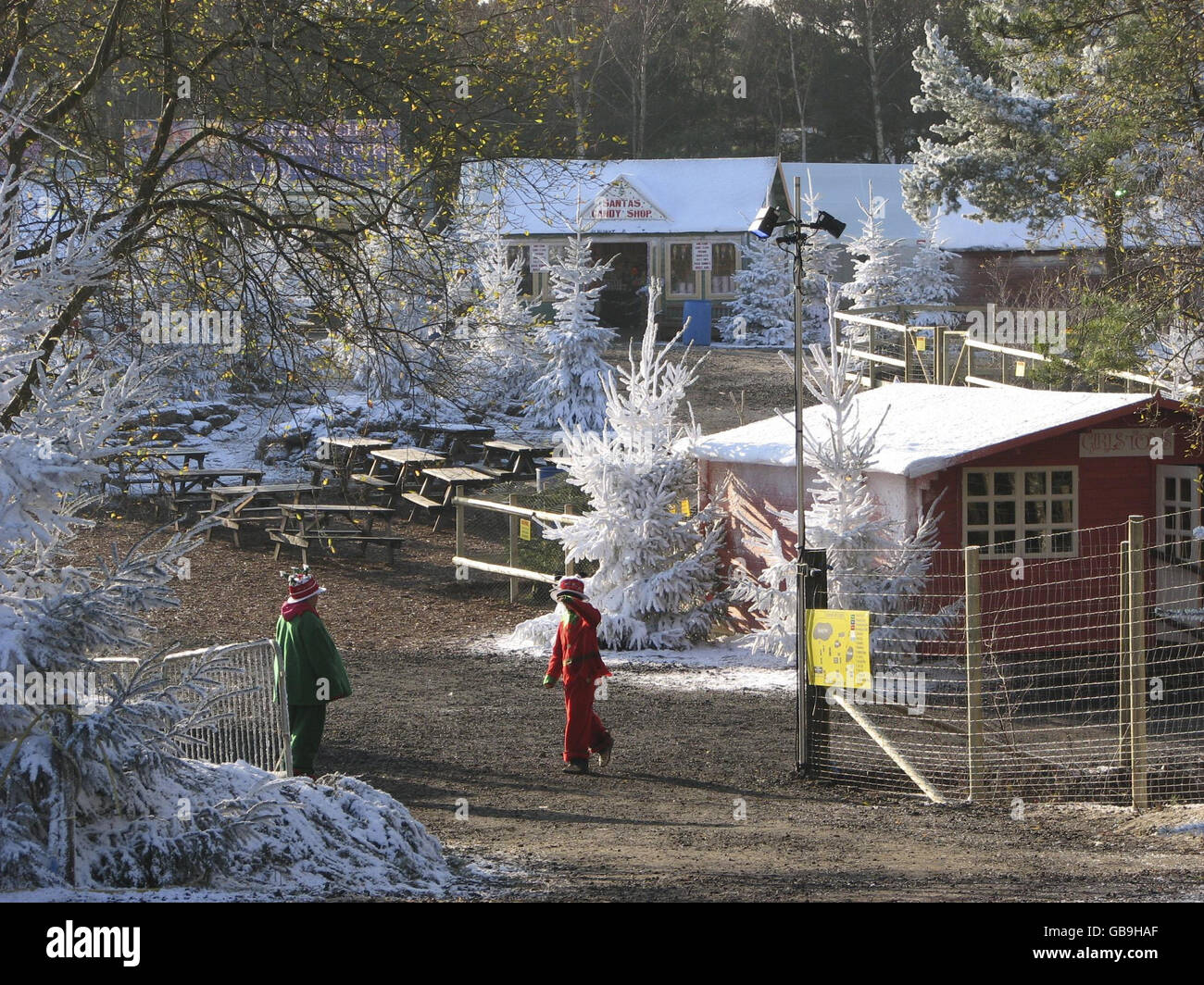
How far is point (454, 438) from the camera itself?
27500mm

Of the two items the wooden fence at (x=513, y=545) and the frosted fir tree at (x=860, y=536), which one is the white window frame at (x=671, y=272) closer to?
the wooden fence at (x=513, y=545)

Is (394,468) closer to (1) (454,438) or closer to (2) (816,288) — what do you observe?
(1) (454,438)

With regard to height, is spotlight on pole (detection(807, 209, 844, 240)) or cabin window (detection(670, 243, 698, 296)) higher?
cabin window (detection(670, 243, 698, 296))

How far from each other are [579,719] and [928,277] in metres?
31.1

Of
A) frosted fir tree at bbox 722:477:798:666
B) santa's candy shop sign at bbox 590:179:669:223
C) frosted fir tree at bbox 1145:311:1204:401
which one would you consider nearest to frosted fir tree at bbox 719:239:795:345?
santa's candy shop sign at bbox 590:179:669:223

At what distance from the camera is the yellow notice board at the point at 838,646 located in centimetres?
1030

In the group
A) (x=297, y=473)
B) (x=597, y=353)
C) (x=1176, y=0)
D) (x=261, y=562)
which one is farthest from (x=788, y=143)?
(x=1176, y=0)

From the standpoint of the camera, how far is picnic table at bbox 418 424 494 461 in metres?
27.4

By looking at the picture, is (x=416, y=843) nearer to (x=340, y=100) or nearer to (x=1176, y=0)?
(x=340, y=100)

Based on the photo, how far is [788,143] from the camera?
58062 mm

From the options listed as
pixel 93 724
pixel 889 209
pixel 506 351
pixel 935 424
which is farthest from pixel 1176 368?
pixel 889 209

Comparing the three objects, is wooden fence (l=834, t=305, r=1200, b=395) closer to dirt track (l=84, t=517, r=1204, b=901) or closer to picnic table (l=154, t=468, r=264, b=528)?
dirt track (l=84, t=517, r=1204, b=901)

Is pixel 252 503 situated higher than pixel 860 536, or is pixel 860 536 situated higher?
pixel 252 503

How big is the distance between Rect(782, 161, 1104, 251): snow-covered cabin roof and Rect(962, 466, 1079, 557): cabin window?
24059 mm
